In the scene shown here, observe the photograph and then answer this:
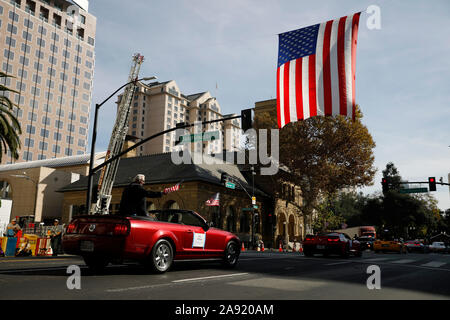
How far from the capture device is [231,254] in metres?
9.88

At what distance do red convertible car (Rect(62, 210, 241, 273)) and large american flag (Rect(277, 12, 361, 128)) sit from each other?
8.74 m

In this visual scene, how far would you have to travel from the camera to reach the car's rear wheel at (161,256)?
7.44 m

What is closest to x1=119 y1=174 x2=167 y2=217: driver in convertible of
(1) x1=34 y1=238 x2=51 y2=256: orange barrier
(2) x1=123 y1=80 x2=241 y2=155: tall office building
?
(1) x1=34 y1=238 x2=51 y2=256: orange barrier

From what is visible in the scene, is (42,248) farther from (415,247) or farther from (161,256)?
(415,247)

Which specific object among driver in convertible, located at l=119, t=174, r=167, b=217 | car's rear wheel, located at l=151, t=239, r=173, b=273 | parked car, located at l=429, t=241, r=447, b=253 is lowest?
parked car, located at l=429, t=241, r=447, b=253

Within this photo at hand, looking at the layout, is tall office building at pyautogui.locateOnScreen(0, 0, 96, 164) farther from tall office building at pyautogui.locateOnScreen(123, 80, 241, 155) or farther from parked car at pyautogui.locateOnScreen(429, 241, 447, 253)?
parked car at pyautogui.locateOnScreen(429, 241, 447, 253)

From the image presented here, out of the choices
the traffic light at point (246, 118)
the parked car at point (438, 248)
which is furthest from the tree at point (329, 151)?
the traffic light at point (246, 118)

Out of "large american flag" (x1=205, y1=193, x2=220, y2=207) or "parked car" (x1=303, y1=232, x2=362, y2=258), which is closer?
"parked car" (x1=303, y1=232, x2=362, y2=258)

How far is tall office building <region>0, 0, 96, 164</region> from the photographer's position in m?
70.6

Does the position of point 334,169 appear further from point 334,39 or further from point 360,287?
point 360,287

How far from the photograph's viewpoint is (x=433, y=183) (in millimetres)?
27344
